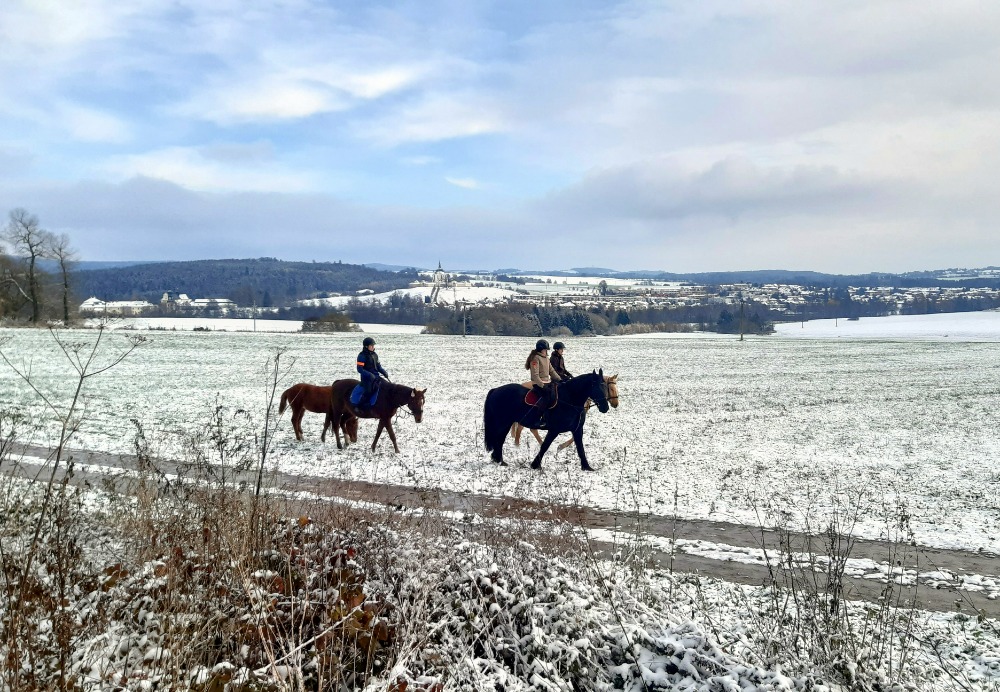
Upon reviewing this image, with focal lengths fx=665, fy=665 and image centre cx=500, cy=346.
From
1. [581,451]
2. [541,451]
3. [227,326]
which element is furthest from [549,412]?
[227,326]

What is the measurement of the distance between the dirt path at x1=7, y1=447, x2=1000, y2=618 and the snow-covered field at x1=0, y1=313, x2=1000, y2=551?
18.8 inches

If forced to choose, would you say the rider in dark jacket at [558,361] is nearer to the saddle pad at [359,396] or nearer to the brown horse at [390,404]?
the brown horse at [390,404]

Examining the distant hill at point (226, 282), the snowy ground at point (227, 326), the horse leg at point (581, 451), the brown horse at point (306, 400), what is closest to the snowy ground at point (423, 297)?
the distant hill at point (226, 282)

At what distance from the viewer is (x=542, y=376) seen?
45.9ft

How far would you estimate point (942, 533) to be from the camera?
365 inches

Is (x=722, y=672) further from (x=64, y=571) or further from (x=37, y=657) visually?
(x=64, y=571)

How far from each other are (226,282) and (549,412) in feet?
549

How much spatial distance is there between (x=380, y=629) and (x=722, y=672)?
2.68 meters

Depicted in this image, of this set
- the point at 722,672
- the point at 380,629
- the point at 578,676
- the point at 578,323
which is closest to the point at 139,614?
the point at 380,629

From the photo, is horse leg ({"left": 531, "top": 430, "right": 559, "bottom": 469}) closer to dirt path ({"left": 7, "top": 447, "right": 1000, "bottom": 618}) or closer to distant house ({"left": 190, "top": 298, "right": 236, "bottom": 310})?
dirt path ({"left": 7, "top": 447, "right": 1000, "bottom": 618})

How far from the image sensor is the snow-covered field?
37.2 feet

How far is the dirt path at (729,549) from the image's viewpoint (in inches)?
279

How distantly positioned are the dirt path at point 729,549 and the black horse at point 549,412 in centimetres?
282

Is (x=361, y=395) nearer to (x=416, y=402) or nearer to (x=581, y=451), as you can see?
(x=416, y=402)
